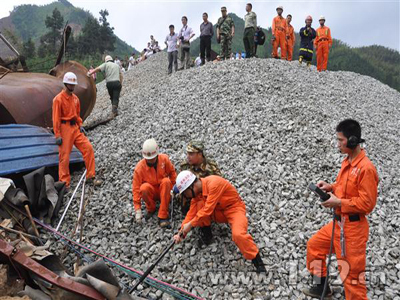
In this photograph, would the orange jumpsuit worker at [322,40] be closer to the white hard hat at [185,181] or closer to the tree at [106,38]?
the white hard hat at [185,181]

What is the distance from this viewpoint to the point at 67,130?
17.0 ft

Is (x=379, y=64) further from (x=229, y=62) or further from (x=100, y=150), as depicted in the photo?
(x=100, y=150)

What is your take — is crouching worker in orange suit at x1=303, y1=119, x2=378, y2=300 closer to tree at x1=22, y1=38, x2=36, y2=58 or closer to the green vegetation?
the green vegetation

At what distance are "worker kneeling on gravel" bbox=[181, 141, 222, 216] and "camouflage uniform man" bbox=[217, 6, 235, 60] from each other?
7282 mm

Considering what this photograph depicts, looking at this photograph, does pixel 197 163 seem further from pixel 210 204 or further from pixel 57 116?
pixel 57 116

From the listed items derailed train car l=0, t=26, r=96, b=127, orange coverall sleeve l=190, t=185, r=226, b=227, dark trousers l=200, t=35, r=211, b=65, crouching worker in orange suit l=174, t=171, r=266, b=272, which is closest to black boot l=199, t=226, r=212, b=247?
crouching worker in orange suit l=174, t=171, r=266, b=272

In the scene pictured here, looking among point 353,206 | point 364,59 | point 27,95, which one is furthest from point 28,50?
point 364,59

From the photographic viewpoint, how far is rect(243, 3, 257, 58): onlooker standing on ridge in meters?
10.3

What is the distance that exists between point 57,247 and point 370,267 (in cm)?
397

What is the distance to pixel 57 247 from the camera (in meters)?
4.09

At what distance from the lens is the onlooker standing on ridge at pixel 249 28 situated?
10.3 meters

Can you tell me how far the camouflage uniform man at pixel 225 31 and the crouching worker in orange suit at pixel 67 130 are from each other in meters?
6.65

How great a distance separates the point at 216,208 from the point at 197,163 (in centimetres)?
84

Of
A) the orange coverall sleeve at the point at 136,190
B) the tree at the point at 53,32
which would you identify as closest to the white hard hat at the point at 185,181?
the orange coverall sleeve at the point at 136,190
